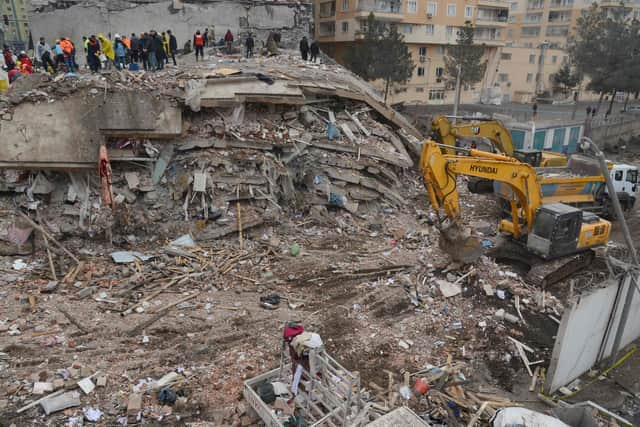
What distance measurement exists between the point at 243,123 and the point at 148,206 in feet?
12.3

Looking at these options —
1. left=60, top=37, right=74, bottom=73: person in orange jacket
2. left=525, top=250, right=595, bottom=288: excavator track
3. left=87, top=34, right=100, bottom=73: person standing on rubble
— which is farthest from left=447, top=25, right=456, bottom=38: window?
left=60, top=37, right=74, bottom=73: person in orange jacket

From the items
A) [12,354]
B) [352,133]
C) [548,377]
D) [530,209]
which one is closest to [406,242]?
[530,209]

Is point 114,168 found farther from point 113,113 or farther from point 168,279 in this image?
point 168,279

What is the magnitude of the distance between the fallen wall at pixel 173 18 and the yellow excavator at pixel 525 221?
17.0m

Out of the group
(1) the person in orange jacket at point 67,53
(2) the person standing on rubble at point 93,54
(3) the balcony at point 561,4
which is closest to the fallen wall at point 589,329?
(2) the person standing on rubble at point 93,54

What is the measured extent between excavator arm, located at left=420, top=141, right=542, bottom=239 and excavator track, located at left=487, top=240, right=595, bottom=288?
78 centimetres

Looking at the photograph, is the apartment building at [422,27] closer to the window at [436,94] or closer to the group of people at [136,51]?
the window at [436,94]

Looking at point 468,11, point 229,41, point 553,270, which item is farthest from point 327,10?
point 553,270

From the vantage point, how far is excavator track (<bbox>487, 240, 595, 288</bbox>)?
35.1ft

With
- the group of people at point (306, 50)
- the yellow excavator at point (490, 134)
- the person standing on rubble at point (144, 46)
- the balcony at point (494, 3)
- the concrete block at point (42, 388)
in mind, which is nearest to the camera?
the concrete block at point (42, 388)

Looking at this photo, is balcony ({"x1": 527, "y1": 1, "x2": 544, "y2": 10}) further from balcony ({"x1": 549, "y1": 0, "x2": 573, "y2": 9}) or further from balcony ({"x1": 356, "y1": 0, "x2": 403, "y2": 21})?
balcony ({"x1": 356, "y1": 0, "x2": 403, "y2": 21})

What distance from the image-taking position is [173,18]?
22109 mm

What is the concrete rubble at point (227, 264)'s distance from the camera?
712 cm

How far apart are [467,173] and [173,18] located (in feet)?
59.8
